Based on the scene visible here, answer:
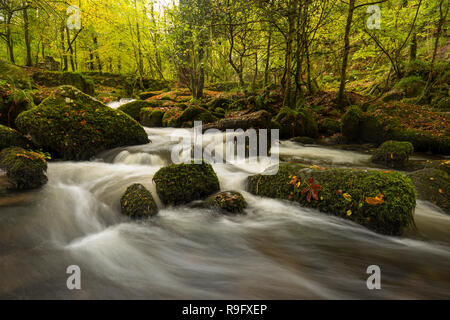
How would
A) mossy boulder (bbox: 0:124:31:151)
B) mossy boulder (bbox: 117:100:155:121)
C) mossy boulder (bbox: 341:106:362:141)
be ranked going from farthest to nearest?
mossy boulder (bbox: 117:100:155:121) < mossy boulder (bbox: 341:106:362:141) < mossy boulder (bbox: 0:124:31:151)

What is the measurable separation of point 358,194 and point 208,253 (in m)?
1.91

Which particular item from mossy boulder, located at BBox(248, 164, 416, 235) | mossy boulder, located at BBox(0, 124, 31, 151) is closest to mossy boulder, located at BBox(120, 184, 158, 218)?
mossy boulder, located at BBox(248, 164, 416, 235)

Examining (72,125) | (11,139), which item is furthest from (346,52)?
(11,139)

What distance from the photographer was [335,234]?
8.80 ft

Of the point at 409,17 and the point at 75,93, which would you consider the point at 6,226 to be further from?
the point at 409,17

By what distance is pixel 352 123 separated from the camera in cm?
722

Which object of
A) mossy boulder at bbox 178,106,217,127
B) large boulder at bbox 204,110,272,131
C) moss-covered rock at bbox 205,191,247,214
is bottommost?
moss-covered rock at bbox 205,191,247,214

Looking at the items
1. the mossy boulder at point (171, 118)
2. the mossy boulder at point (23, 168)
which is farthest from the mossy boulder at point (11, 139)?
the mossy boulder at point (171, 118)

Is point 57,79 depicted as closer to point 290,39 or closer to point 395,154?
point 290,39

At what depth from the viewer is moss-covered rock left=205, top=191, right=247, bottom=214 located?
10.4 feet

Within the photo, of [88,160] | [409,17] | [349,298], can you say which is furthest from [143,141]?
[409,17]

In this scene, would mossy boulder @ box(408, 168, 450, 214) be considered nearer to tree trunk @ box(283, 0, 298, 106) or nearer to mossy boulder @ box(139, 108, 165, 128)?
tree trunk @ box(283, 0, 298, 106)

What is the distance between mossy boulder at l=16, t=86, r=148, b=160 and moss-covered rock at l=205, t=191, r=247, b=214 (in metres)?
3.71

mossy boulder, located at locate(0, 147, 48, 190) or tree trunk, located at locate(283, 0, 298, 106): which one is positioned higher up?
tree trunk, located at locate(283, 0, 298, 106)
